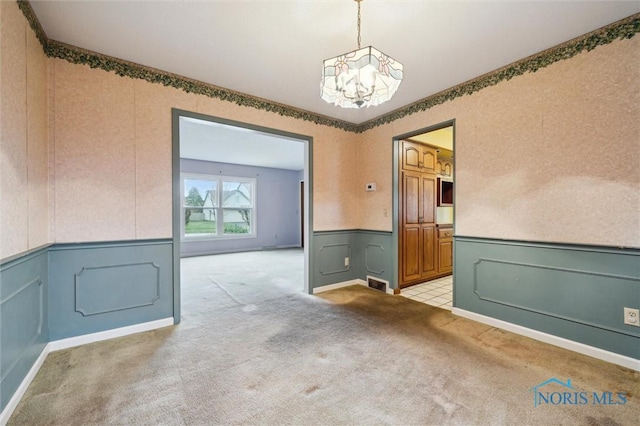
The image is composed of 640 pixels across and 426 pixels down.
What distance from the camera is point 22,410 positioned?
161 centimetres

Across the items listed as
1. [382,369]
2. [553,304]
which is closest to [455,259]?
[553,304]

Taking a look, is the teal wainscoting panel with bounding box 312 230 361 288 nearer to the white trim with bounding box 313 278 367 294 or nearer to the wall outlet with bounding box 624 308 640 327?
the white trim with bounding box 313 278 367 294

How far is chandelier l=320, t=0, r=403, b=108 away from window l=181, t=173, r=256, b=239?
21.4 feet

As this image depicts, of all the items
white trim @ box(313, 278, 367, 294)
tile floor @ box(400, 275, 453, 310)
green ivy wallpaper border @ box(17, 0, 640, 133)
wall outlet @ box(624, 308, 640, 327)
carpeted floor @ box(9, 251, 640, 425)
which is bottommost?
tile floor @ box(400, 275, 453, 310)

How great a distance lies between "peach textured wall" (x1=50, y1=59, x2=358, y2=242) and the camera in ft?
7.79

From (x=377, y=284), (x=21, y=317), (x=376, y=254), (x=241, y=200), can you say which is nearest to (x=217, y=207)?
(x=241, y=200)

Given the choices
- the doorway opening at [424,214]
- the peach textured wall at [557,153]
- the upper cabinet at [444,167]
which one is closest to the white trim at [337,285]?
the doorway opening at [424,214]

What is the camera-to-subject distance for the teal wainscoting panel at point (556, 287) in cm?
211

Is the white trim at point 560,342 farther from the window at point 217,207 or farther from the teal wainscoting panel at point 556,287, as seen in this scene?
the window at point 217,207

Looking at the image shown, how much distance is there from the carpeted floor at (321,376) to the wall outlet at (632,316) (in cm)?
36

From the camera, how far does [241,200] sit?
8.25 meters

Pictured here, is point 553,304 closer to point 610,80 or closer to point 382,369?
point 382,369

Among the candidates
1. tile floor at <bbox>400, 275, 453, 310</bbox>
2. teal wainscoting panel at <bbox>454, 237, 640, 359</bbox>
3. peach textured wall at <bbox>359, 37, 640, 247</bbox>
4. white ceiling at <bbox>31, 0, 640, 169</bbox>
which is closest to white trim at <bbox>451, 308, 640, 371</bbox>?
teal wainscoting panel at <bbox>454, 237, 640, 359</bbox>

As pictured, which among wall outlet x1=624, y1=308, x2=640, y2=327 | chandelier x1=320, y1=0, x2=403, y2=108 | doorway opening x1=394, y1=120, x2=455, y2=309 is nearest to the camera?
chandelier x1=320, y1=0, x2=403, y2=108
